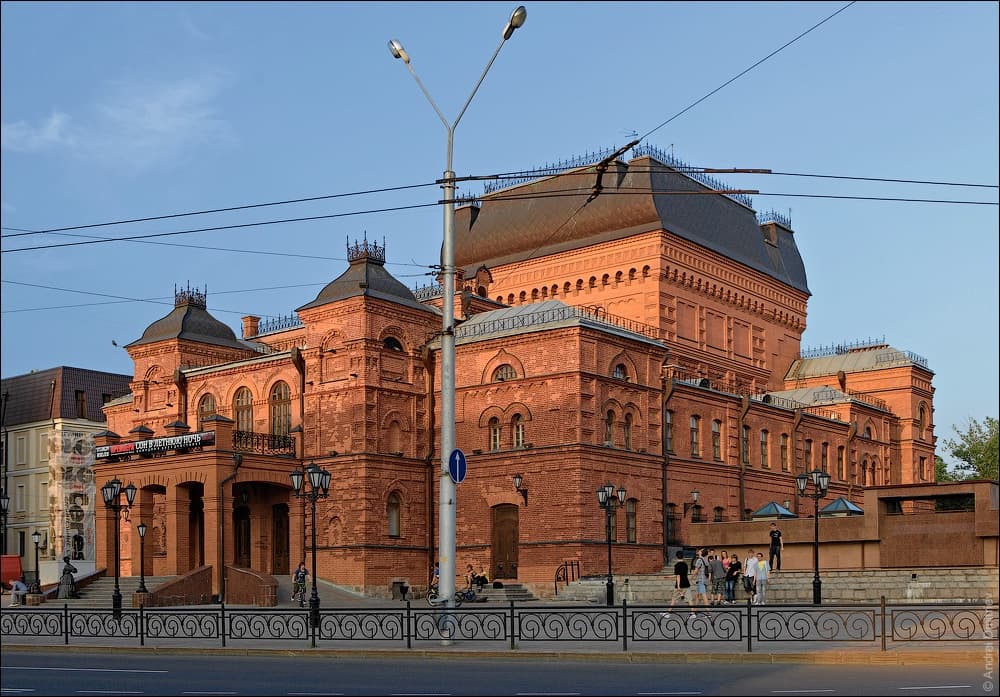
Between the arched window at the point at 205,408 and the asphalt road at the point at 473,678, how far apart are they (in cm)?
3082

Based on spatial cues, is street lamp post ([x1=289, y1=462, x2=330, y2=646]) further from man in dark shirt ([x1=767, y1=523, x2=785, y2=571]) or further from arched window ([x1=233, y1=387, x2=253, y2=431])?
arched window ([x1=233, y1=387, x2=253, y2=431])

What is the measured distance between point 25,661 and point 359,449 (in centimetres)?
2269

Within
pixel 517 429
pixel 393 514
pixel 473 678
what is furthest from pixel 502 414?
pixel 473 678

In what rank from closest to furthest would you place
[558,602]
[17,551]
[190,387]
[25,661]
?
[25,661], [558,602], [190,387], [17,551]

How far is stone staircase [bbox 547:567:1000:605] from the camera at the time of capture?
110ft

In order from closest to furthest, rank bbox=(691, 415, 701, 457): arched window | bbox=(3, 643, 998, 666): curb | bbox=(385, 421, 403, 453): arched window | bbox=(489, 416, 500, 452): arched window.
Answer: bbox=(3, 643, 998, 666): curb, bbox=(489, 416, 500, 452): arched window, bbox=(385, 421, 403, 453): arched window, bbox=(691, 415, 701, 457): arched window

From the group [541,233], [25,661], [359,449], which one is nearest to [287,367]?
[359,449]

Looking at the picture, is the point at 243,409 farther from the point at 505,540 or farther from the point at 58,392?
the point at 58,392

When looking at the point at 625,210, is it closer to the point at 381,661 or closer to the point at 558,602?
the point at 558,602

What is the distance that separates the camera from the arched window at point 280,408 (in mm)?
50250

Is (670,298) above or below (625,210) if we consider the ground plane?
below

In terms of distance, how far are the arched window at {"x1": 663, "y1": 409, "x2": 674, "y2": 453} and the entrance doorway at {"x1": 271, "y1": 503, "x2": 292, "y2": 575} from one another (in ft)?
50.7

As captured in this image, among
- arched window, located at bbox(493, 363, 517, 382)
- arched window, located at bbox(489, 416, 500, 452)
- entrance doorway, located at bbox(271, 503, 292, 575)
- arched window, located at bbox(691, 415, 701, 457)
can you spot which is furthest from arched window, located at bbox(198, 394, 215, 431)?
arched window, located at bbox(691, 415, 701, 457)

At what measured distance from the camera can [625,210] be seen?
56.3 metres
